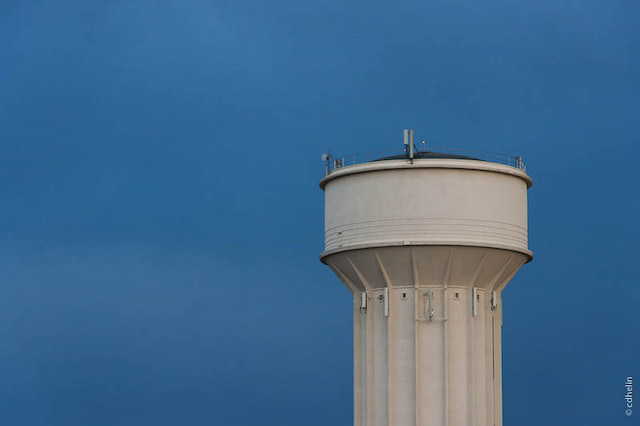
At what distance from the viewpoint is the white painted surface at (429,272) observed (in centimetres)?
5894

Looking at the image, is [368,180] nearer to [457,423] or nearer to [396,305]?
[396,305]

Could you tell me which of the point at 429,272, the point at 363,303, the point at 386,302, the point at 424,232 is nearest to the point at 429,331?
the point at 386,302

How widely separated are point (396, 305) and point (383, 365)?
2356 millimetres

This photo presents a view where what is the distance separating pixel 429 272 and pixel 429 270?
0.33 feet

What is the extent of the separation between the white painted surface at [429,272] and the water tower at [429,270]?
0.04 meters

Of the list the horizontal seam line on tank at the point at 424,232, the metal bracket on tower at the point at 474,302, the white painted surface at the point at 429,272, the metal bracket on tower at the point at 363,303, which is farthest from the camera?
the metal bracket on tower at the point at 363,303

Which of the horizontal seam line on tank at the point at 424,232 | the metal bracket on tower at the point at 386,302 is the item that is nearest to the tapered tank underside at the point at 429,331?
the metal bracket on tower at the point at 386,302

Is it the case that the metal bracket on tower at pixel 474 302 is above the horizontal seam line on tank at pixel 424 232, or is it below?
below

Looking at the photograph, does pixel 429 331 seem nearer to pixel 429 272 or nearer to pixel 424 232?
pixel 429 272

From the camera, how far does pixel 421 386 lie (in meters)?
59.3

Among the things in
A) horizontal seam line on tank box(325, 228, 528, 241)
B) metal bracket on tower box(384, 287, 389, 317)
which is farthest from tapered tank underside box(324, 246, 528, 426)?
horizontal seam line on tank box(325, 228, 528, 241)

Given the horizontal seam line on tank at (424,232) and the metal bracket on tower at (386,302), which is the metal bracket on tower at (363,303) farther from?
the horizontal seam line on tank at (424,232)

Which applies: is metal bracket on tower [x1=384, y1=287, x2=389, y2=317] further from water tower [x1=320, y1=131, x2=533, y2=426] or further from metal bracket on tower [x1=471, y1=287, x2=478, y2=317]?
metal bracket on tower [x1=471, y1=287, x2=478, y2=317]

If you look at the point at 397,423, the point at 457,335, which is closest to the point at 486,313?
the point at 457,335
